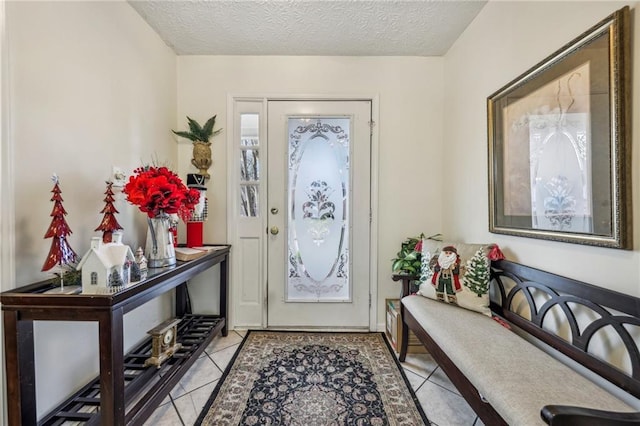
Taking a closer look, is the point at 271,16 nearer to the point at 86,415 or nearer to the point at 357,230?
the point at 357,230

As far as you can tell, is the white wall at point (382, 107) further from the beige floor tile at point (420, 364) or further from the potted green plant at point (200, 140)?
the beige floor tile at point (420, 364)

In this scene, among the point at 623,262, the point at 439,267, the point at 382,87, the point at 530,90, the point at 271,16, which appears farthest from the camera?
the point at 382,87

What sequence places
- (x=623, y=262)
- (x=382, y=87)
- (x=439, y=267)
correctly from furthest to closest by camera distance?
(x=382, y=87) < (x=439, y=267) < (x=623, y=262)

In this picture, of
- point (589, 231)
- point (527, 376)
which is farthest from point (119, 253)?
point (589, 231)

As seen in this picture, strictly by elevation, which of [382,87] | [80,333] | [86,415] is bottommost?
[86,415]

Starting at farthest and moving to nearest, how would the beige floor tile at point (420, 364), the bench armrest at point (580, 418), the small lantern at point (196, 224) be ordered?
the small lantern at point (196, 224) < the beige floor tile at point (420, 364) < the bench armrest at point (580, 418)

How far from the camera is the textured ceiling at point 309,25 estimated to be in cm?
176

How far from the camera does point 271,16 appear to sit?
1.84 m

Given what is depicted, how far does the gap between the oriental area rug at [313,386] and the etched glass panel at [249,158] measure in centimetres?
118

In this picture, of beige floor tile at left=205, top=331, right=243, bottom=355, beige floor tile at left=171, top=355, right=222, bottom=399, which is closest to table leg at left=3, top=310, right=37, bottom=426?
beige floor tile at left=171, top=355, right=222, bottom=399

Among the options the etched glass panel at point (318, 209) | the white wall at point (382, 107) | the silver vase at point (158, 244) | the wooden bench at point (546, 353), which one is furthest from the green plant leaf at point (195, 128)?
the wooden bench at point (546, 353)

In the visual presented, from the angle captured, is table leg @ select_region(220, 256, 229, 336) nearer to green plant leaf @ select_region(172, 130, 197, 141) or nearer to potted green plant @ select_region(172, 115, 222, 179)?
potted green plant @ select_region(172, 115, 222, 179)

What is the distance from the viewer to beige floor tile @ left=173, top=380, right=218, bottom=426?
1.37m

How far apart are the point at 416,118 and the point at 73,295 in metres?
2.55
